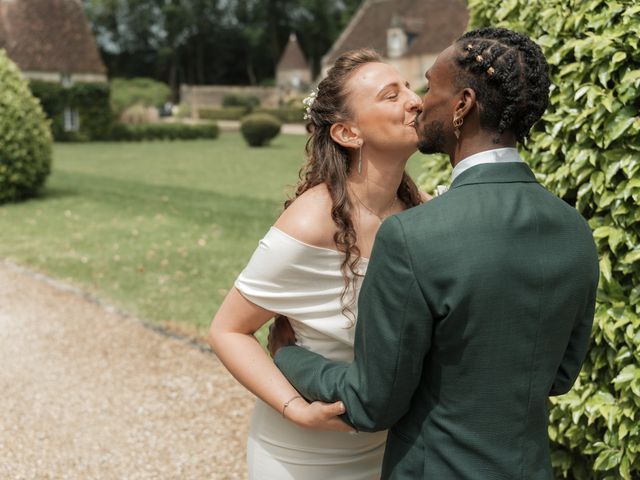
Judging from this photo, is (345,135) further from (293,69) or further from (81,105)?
(293,69)

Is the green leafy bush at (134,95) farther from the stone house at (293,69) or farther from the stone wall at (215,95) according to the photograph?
the stone house at (293,69)

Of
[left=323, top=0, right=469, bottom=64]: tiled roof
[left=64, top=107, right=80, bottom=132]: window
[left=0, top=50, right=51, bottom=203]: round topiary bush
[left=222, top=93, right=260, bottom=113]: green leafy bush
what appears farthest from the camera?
[left=222, top=93, right=260, bottom=113]: green leafy bush

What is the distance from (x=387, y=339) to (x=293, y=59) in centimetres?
6958

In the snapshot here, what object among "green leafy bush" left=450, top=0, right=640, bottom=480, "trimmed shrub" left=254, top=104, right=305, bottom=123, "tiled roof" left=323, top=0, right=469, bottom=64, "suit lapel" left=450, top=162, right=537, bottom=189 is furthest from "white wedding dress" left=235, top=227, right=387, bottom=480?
"trimmed shrub" left=254, top=104, right=305, bottom=123

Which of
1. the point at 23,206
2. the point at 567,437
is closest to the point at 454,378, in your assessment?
the point at 567,437

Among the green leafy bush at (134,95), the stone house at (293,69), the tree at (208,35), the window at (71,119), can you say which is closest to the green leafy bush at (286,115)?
the green leafy bush at (134,95)

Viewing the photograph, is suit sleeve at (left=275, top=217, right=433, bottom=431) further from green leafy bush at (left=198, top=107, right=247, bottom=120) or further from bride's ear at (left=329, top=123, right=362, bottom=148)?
green leafy bush at (left=198, top=107, right=247, bottom=120)

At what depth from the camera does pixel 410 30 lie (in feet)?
168

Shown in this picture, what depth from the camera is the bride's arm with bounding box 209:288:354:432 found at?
76.6 inches

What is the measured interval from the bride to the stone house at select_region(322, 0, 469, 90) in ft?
151

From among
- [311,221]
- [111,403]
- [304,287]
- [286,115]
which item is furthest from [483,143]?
[286,115]

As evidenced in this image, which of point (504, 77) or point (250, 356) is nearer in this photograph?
point (504, 77)

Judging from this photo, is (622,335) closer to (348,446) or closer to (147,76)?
(348,446)

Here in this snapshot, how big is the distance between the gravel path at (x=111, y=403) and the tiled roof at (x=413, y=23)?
137 feet
